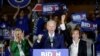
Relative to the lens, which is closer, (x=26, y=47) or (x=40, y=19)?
(x=26, y=47)

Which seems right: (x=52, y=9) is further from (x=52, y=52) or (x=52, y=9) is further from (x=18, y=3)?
(x=52, y=52)

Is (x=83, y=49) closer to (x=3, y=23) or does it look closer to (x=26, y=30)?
(x=26, y=30)

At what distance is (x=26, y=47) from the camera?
10328mm

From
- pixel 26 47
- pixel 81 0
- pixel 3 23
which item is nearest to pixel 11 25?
pixel 3 23

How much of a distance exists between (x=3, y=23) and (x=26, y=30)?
3.77ft

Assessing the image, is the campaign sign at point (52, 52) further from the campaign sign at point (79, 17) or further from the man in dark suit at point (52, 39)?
the campaign sign at point (79, 17)

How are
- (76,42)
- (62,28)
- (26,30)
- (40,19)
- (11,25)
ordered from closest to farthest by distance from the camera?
(76,42), (62,28), (40,19), (26,30), (11,25)

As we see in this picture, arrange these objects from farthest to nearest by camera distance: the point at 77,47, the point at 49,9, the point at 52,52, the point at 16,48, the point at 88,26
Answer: the point at 88,26 < the point at 49,9 < the point at 16,48 < the point at 77,47 < the point at 52,52

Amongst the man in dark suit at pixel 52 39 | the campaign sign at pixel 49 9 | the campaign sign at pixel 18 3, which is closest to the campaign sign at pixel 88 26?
the campaign sign at pixel 49 9

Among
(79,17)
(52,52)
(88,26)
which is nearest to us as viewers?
(52,52)

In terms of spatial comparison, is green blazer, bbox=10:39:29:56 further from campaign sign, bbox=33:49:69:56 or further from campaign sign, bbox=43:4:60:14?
campaign sign, bbox=43:4:60:14

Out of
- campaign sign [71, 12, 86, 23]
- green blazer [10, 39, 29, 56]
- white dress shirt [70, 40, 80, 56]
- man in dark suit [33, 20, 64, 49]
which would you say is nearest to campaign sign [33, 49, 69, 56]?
man in dark suit [33, 20, 64, 49]

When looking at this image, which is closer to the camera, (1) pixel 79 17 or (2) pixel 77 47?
(2) pixel 77 47

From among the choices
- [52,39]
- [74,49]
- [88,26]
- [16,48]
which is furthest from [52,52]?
[88,26]
